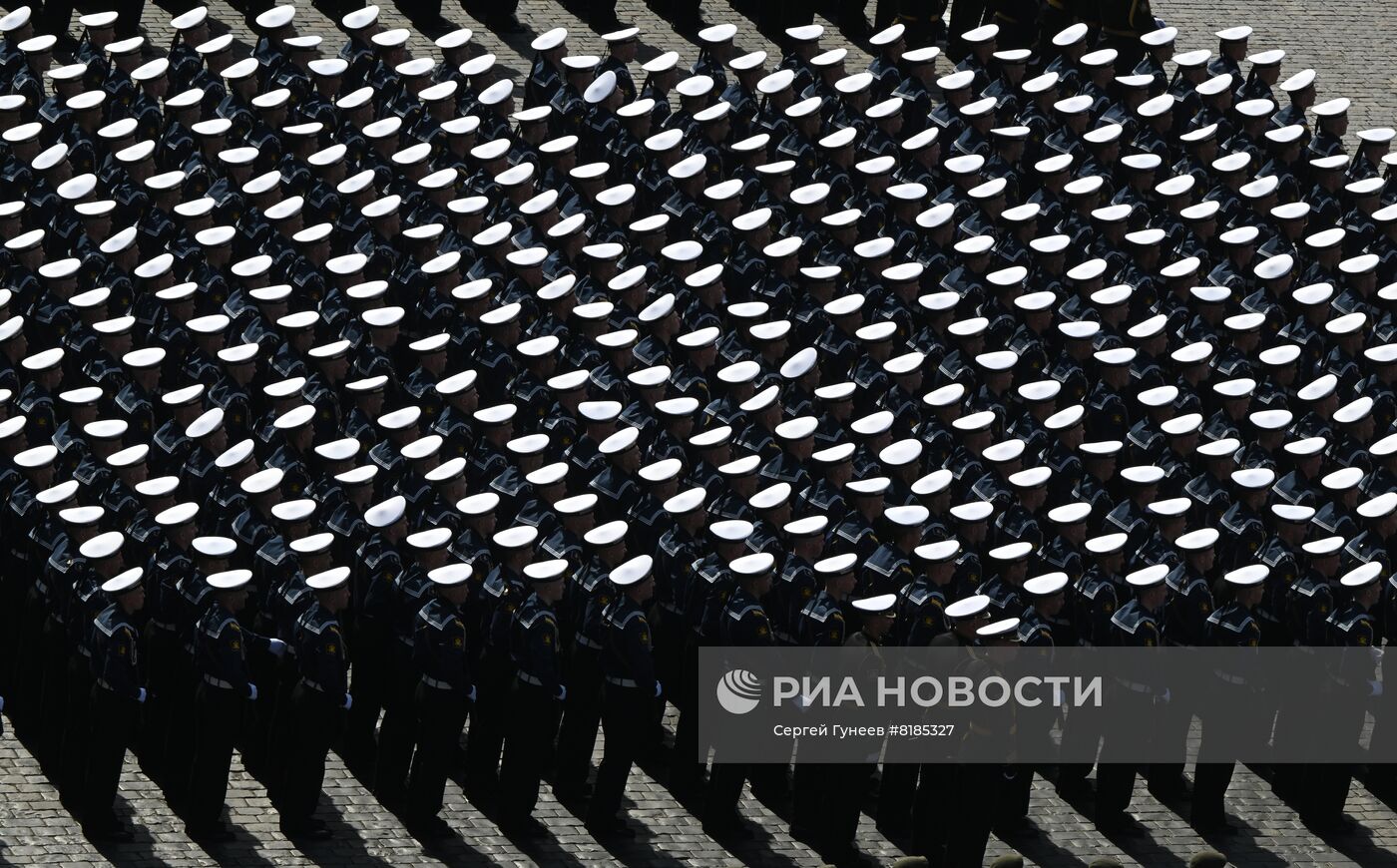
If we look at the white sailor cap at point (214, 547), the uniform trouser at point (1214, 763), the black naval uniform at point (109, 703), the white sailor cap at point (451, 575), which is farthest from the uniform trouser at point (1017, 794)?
the black naval uniform at point (109, 703)

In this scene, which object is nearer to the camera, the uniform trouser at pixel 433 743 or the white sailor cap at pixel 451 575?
the white sailor cap at pixel 451 575

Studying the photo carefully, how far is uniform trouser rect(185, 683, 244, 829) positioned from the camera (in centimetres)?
1645

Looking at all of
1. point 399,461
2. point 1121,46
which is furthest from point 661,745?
point 1121,46

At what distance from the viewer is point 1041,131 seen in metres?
22.5

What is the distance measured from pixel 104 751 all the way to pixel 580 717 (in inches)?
103

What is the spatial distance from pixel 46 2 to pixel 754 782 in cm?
1031

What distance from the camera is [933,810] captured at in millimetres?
17297

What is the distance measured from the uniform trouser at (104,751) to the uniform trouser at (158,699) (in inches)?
18.7

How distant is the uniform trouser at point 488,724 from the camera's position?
17.0 metres

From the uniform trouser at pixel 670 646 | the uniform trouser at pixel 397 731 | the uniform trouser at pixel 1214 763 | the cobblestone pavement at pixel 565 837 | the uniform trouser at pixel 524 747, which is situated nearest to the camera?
the cobblestone pavement at pixel 565 837

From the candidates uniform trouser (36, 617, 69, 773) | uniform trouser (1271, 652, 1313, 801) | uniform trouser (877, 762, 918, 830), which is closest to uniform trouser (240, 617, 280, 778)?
uniform trouser (36, 617, 69, 773)

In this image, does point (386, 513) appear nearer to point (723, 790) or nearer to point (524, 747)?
point (524, 747)

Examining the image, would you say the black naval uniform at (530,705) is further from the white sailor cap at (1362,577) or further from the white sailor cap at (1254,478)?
the white sailor cap at (1362,577)

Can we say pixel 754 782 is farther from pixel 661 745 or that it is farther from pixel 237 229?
pixel 237 229
